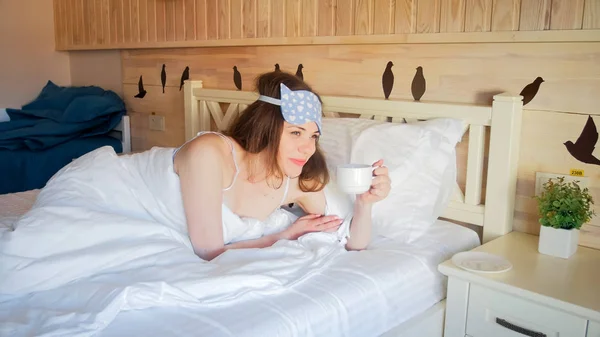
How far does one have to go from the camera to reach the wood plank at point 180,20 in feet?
8.65

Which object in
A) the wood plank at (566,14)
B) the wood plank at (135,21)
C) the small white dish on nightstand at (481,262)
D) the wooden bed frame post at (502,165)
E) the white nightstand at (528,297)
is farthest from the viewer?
the wood plank at (135,21)

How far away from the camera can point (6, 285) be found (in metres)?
1.16

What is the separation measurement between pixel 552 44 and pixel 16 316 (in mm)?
1429

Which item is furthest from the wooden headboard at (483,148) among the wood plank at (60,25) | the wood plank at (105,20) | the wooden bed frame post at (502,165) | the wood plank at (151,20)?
the wood plank at (60,25)

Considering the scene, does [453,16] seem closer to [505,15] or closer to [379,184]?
[505,15]

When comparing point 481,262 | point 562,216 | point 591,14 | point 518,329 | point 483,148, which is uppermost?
point 591,14

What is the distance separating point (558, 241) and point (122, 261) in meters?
1.07

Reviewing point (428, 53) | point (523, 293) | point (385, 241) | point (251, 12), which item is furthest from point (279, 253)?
point (251, 12)

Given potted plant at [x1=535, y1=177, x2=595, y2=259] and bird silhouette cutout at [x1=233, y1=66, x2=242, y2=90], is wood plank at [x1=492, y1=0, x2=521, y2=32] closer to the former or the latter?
potted plant at [x1=535, y1=177, x2=595, y2=259]

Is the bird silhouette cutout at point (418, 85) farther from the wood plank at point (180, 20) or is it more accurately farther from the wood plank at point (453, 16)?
the wood plank at point (180, 20)

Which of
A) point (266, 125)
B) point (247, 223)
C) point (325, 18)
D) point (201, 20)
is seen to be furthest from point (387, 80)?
point (201, 20)

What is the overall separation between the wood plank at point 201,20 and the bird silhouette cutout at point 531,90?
1459 millimetres

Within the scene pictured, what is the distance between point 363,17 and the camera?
1937mm

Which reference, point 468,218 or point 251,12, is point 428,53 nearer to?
→ point 468,218
